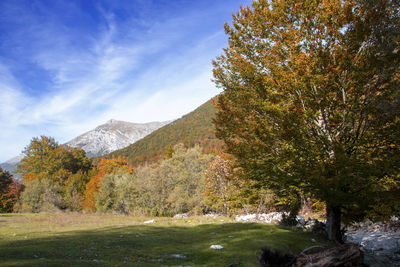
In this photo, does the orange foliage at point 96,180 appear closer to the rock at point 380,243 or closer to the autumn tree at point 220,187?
the autumn tree at point 220,187

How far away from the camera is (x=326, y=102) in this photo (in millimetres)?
10008

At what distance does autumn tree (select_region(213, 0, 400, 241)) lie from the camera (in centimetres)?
892

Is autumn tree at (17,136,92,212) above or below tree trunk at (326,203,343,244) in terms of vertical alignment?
above

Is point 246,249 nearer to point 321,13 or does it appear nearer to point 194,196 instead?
point 321,13

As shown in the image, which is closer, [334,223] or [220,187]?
[334,223]

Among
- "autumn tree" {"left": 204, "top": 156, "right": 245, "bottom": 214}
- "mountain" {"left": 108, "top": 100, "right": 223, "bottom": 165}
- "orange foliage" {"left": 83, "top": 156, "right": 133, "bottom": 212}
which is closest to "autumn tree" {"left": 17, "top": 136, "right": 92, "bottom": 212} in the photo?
"orange foliage" {"left": 83, "top": 156, "right": 133, "bottom": 212}

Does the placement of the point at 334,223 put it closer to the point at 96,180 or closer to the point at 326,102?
the point at 326,102

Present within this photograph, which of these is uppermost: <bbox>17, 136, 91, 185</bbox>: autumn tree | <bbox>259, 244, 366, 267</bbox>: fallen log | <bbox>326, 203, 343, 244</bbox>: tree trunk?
<bbox>17, 136, 91, 185</bbox>: autumn tree

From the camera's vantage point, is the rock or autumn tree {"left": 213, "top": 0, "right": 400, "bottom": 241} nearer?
autumn tree {"left": 213, "top": 0, "right": 400, "bottom": 241}

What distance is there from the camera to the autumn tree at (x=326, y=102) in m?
8.92

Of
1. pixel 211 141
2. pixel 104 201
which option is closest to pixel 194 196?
pixel 104 201

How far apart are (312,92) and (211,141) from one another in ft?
278

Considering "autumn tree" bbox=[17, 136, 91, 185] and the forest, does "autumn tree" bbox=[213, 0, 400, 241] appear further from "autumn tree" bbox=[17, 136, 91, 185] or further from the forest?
"autumn tree" bbox=[17, 136, 91, 185]

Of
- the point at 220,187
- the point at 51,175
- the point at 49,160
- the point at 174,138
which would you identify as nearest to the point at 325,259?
the point at 220,187
